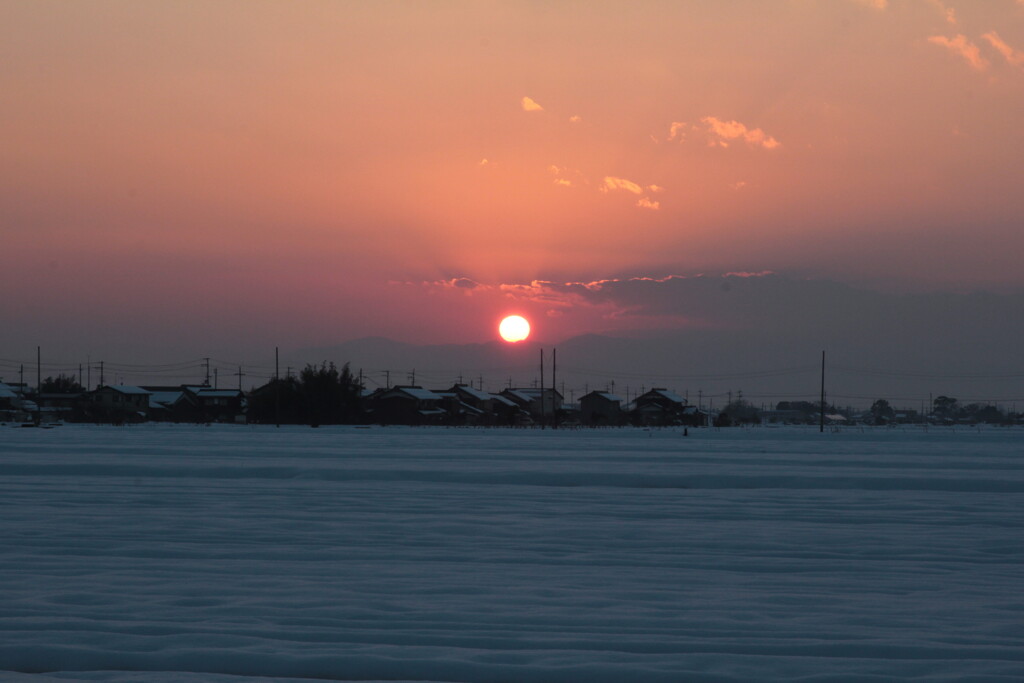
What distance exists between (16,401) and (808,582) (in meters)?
Result: 94.7

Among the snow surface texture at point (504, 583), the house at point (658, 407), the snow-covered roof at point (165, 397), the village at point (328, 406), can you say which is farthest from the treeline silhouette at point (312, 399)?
the snow surface texture at point (504, 583)

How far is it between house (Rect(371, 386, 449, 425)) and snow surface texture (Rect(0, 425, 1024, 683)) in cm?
7049

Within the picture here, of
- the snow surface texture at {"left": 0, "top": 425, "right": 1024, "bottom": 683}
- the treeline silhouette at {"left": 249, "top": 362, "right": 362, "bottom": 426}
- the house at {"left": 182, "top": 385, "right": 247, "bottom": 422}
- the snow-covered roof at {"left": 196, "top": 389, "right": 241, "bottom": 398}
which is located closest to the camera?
the snow surface texture at {"left": 0, "top": 425, "right": 1024, "bottom": 683}

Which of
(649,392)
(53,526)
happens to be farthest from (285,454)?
(649,392)

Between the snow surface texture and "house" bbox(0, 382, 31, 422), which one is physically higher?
the snow surface texture

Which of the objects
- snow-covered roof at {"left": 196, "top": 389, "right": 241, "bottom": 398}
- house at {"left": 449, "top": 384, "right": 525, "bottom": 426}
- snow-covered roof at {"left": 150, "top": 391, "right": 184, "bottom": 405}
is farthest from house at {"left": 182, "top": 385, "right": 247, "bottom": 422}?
house at {"left": 449, "top": 384, "right": 525, "bottom": 426}

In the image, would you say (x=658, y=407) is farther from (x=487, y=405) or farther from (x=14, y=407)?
(x=14, y=407)

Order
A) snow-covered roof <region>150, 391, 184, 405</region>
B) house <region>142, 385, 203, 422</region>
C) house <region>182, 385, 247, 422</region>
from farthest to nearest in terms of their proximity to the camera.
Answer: snow-covered roof <region>150, 391, 184, 405</region>, house <region>142, 385, 203, 422</region>, house <region>182, 385, 247, 422</region>

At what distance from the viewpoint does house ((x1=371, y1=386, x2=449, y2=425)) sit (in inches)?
3391

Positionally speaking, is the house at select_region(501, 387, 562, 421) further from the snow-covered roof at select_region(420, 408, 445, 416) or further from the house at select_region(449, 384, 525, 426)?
the snow-covered roof at select_region(420, 408, 445, 416)

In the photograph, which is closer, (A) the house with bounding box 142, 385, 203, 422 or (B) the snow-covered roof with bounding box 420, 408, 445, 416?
(B) the snow-covered roof with bounding box 420, 408, 445, 416

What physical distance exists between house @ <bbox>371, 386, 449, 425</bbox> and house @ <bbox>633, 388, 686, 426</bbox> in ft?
75.8

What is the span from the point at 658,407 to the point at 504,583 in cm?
9773

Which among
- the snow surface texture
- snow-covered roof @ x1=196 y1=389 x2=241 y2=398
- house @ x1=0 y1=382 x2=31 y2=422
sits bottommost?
house @ x1=0 y1=382 x2=31 y2=422
